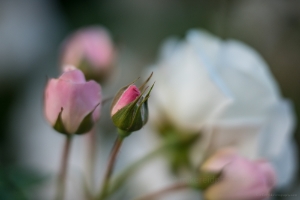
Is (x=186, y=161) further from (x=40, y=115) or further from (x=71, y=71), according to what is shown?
(x=40, y=115)

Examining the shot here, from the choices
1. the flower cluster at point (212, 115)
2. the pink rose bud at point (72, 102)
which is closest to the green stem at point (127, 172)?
the flower cluster at point (212, 115)

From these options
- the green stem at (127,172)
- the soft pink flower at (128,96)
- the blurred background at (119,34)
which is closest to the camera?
the soft pink flower at (128,96)

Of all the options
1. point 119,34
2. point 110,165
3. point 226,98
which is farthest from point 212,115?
point 119,34

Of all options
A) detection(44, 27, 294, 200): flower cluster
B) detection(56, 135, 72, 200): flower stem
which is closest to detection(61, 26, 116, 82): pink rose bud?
detection(44, 27, 294, 200): flower cluster

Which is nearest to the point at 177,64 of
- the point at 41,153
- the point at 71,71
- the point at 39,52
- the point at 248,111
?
the point at 248,111

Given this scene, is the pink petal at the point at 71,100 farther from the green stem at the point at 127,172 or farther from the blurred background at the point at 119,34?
the blurred background at the point at 119,34

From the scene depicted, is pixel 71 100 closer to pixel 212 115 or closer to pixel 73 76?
pixel 73 76
